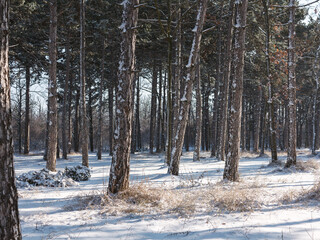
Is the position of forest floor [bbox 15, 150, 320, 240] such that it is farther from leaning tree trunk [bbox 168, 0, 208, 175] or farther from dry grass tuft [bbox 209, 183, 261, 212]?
leaning tree trunk [bbox 168, 0, 208, 175]

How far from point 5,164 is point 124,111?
3321 mm

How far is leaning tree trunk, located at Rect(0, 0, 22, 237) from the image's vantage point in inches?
111

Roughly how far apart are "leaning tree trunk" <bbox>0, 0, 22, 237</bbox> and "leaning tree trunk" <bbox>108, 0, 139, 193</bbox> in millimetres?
3065

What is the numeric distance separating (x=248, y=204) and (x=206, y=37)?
14.7 meters

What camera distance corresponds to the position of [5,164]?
285cm

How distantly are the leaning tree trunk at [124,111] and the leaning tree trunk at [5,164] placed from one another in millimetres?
3065

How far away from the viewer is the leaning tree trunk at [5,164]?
9.27 feet

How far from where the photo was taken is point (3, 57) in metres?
2.96

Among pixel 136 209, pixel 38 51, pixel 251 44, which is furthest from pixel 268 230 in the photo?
pixel 38 51

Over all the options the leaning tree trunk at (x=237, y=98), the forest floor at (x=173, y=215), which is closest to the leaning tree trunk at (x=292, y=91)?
the leaning tree trunk at (x=237, y=98)

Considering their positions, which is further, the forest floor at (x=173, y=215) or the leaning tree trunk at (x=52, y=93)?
the leaning tree trunk at (x=52, y=93)

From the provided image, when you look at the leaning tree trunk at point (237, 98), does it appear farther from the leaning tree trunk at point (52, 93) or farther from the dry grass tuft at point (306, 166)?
the leaning tree trunk at point (52, 93)

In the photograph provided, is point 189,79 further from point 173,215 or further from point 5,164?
point 5,164

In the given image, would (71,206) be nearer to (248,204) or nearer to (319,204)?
(248,204)
